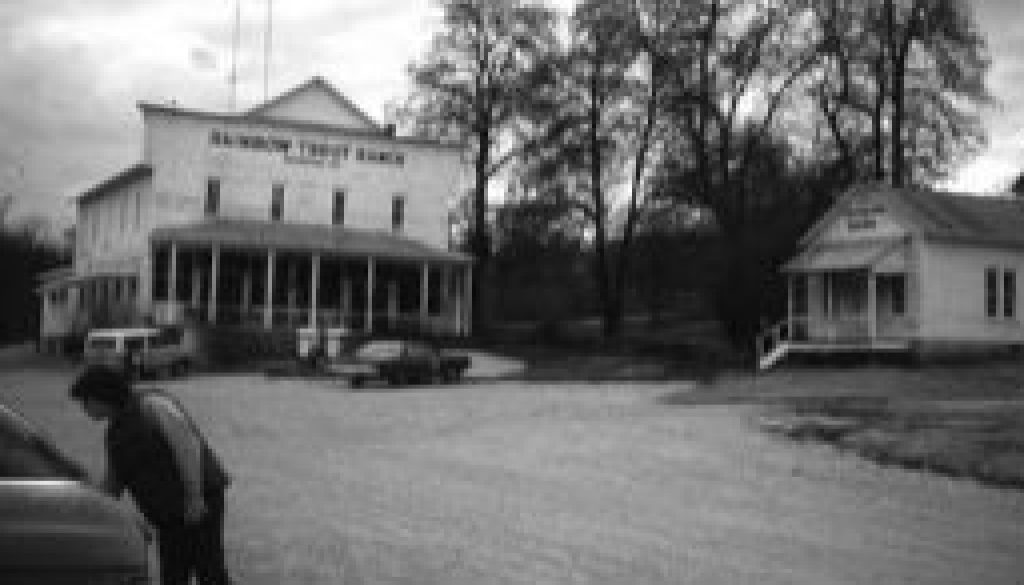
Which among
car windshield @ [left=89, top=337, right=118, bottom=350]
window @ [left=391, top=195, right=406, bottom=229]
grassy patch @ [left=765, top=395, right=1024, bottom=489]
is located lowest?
grassy patch @ [left=765, top=395, right=1024, bottom=489]

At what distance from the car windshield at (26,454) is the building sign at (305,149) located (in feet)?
152

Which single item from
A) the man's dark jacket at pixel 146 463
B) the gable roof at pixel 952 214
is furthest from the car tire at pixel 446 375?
the man's dark jacket at pixel 146 463

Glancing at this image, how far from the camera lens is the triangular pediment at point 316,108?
5417 cm

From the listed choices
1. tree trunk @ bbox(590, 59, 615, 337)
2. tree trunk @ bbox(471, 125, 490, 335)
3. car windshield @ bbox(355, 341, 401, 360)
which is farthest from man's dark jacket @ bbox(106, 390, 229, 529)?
tree trunk @ bbox(471, 125, 490, 335)

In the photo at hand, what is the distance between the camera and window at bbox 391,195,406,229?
179 ft

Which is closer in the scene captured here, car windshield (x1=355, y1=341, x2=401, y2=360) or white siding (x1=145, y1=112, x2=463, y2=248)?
car windshield (x1=355, y1=341, x2=401, y2=360)

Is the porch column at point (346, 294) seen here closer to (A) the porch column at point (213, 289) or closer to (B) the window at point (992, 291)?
(A) the porch column at point (213, 289)

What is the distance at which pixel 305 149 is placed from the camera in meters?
52.5

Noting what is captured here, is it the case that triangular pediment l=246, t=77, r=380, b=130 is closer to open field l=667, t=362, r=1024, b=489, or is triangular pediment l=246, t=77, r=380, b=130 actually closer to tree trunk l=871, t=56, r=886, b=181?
tree trunk l=871, t=56, r=886, b=181

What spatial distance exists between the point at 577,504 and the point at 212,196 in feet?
126

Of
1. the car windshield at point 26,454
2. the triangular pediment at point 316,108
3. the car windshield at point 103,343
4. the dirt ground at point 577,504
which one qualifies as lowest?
the dirt ground at point 577,504

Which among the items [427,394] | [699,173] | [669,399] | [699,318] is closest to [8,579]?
[669,399]

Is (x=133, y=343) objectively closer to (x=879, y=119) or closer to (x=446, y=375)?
(x=446, y=375)

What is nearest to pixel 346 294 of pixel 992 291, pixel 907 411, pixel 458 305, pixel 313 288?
pixel 458 305
